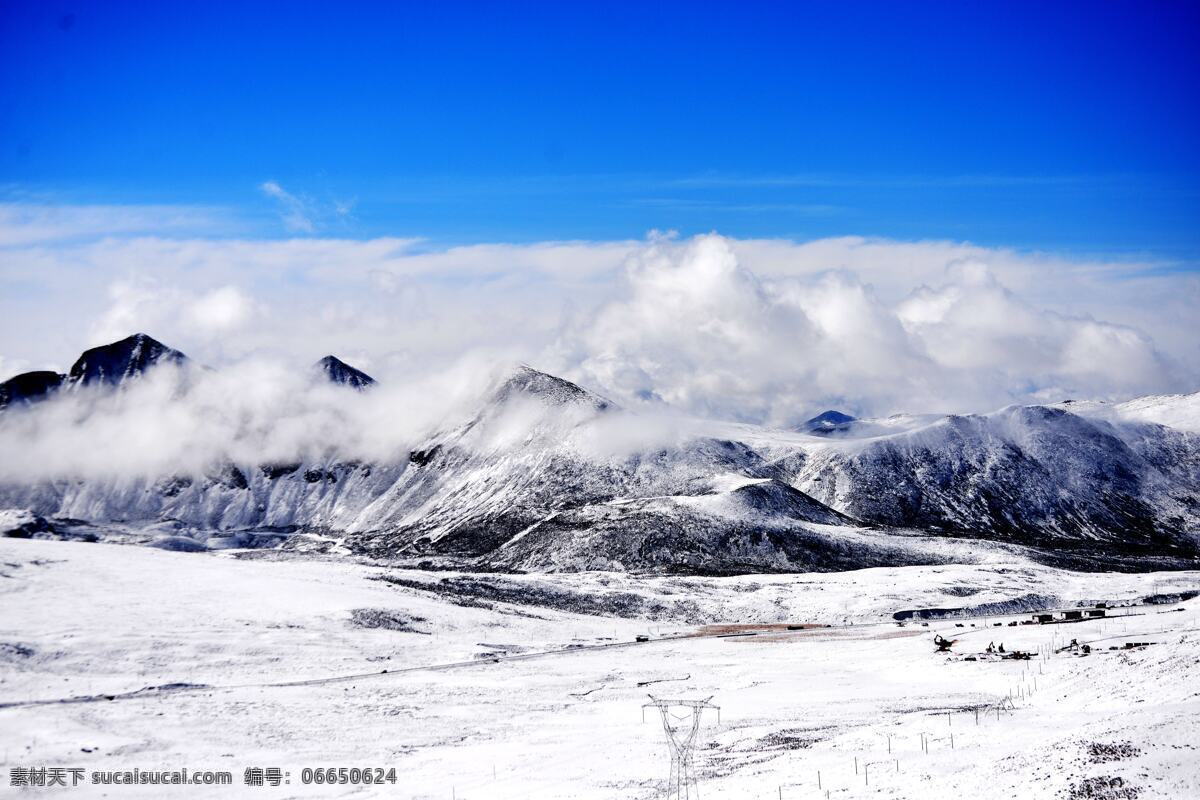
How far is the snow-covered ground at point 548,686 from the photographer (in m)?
43.6

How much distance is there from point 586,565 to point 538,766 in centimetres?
A: 12939

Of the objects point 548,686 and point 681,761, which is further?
point 548,686

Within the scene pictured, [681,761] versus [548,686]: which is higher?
[681,761]

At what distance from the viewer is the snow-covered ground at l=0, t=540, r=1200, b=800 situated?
43562 mm

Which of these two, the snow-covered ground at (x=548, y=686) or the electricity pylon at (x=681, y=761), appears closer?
the electricity pylon at (x=681, y=761)

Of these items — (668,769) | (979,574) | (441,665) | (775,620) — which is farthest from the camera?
(979,574)

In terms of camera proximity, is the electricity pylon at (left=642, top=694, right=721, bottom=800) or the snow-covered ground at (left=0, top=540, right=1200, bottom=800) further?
the snow-covered ground at (left=0, top=540, right=1200, bottom=800)

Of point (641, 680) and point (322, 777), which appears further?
point (641, 680)

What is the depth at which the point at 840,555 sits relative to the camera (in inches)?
7274

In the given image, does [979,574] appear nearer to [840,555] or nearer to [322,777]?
[840,555]

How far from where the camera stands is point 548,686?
7494 cm

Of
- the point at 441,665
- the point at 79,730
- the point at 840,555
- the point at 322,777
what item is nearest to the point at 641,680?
the point at 441,665

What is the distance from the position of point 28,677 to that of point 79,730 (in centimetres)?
1787

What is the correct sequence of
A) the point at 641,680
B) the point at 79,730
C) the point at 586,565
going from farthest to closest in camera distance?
the point at 586,565 < the point at 641,680 < the point at 79,730
